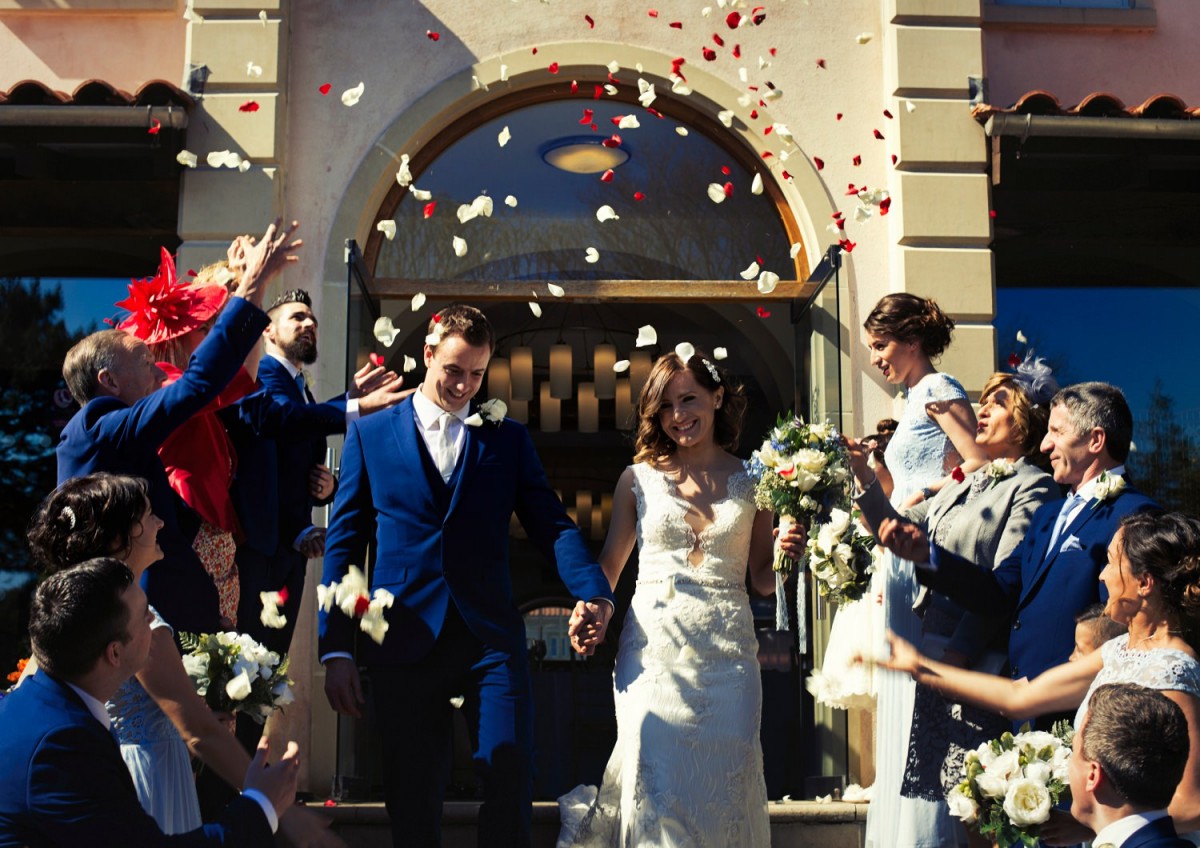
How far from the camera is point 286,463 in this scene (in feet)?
19.0

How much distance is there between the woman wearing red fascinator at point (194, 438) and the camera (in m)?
5.03

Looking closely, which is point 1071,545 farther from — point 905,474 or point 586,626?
point 586,626

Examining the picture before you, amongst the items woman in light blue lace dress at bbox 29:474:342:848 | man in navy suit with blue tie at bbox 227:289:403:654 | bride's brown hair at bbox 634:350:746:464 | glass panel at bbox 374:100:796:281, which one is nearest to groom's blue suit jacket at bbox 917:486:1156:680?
bride's brown hair at bbox 634:350:746:464

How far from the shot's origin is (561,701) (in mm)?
8617

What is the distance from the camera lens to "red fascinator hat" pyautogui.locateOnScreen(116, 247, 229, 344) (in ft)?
16.6

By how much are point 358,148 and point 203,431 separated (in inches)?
139

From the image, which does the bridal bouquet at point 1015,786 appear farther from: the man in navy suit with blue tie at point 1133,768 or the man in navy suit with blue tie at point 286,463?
the man in navy suit with blue tie at point 286,463

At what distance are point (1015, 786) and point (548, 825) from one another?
3205mm

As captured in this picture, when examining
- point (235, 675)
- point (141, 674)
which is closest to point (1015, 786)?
point (235, 675)

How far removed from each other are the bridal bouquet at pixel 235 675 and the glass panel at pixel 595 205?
465cm

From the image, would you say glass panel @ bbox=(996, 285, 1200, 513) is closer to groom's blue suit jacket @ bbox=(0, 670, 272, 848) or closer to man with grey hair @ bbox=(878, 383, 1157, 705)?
man with grey hair @ bbox=(878, 383, 1157, 705)

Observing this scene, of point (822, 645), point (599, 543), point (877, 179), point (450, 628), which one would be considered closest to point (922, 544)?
point (450, 628)

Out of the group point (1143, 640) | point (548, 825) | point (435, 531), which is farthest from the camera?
point (548, 825)

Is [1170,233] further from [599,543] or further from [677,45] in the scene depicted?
[599,543]
